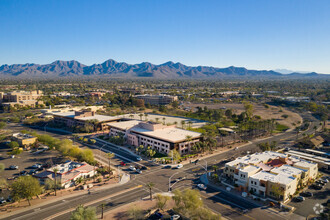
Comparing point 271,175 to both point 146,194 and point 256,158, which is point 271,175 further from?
point 146,194

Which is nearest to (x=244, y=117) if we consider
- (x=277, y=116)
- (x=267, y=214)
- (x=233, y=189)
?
(x=277, y=116)

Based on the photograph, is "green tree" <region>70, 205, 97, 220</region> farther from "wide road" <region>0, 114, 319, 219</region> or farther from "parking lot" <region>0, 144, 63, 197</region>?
"parking lot" <region>0, 144, 63, 197</region>

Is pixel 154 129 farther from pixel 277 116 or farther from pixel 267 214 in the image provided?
pixel 277 116

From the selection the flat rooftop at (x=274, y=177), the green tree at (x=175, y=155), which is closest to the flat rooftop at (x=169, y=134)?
the green tree at (x=175, y=155)

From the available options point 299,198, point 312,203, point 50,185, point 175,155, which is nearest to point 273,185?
point 299,198

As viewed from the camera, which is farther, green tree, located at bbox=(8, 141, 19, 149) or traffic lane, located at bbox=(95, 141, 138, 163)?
green tree, located at bbox=(8, 141, 19, 149)

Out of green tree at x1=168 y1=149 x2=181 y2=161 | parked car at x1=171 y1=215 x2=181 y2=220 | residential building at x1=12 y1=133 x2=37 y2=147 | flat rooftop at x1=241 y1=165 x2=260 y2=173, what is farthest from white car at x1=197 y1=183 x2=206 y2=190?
residential building at x1=12 y1=133 x2=37 y2=147

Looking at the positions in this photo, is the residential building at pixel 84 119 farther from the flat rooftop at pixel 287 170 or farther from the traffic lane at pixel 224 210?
the flat rooftop at pixel 287 170

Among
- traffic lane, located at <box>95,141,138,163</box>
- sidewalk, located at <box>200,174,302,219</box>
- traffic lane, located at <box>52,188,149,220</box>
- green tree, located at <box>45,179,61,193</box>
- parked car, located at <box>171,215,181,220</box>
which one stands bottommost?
sidewalk, located at <box>200,174,302,219</box>
